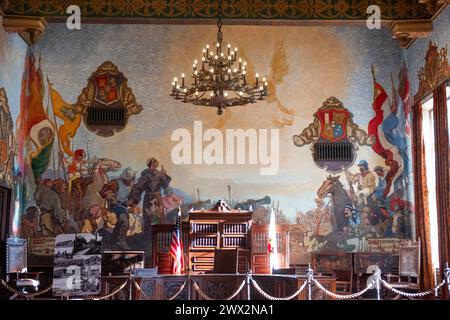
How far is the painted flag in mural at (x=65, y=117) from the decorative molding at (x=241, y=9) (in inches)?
108

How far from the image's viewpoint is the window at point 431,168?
15.0 m

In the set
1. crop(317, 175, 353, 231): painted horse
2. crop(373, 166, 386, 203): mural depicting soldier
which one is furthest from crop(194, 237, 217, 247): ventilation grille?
crop(373, 166, 386, 203): mural depicting soldier

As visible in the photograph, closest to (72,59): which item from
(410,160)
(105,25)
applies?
(105,25)

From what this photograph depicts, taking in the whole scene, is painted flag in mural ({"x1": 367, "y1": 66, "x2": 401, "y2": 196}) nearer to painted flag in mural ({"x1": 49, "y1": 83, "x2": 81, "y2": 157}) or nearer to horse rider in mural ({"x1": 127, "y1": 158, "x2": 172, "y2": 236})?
horse rider in mural ({"x1": 127, "y1": 158, "x2": 172, "y2": 236})

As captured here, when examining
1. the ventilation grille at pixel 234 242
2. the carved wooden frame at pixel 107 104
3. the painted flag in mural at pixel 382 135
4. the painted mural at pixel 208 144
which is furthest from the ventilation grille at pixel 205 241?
the painted flag in mural at pixel 382 135

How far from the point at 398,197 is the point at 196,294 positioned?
21.8 ft

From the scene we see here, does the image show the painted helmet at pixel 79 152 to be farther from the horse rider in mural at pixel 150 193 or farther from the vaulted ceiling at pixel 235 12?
the vaulted ceiling at pixel 235 12

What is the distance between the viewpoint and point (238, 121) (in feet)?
55.3

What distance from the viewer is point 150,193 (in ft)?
54.1

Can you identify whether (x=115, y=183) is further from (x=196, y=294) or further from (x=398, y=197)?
(x=398, y=197)

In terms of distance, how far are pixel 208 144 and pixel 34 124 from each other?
477 cm

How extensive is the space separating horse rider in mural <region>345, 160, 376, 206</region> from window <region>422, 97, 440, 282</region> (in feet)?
5.32

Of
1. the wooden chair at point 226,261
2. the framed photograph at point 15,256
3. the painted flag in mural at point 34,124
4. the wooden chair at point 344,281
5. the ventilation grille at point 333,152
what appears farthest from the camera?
the ventilation grille at point 333,152

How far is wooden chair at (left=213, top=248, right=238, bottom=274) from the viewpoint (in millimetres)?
13414
